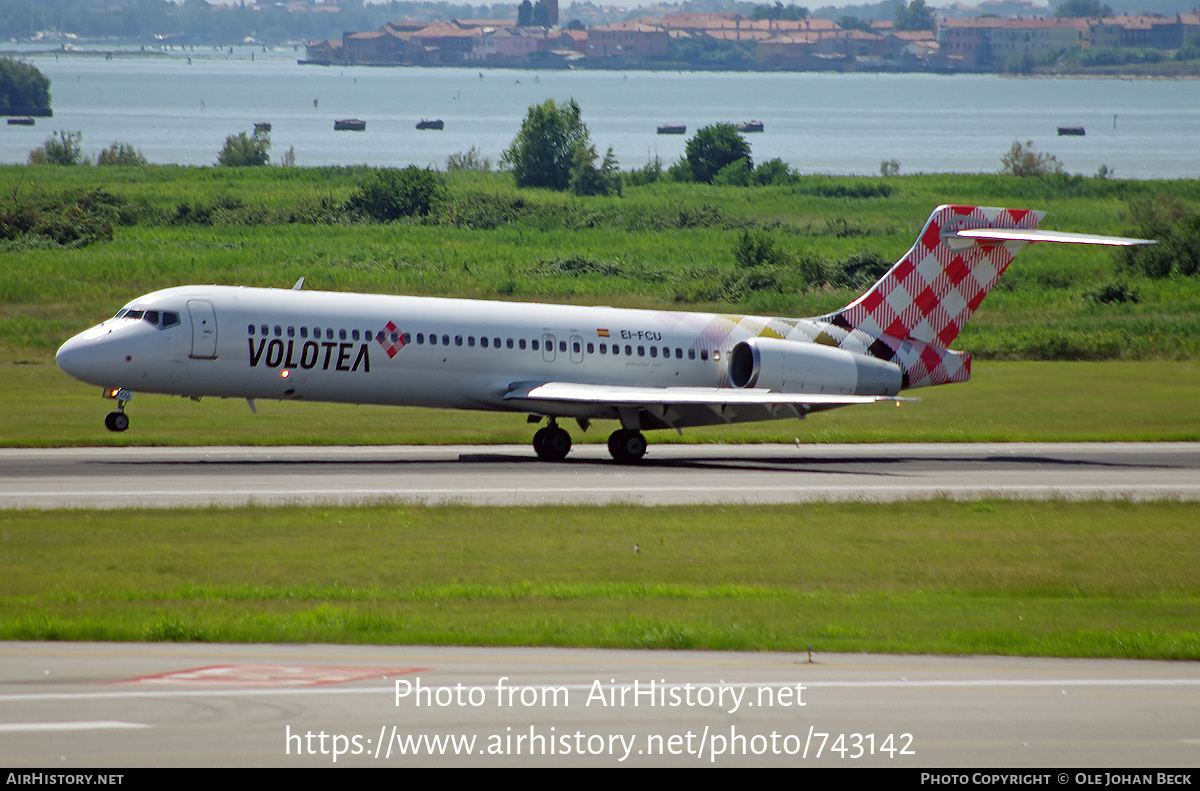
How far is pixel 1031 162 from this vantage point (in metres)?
123

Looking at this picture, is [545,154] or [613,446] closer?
[613,446]

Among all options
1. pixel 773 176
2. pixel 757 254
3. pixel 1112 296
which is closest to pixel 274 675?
pixel 1112 296

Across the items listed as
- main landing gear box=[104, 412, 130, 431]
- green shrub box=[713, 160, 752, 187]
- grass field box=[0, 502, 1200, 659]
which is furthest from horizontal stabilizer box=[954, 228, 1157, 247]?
green shrub box=[713, 160, 752, 187]

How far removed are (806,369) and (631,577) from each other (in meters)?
16.3

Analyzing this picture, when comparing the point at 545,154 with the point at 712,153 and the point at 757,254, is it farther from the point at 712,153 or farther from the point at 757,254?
the point at 757,254

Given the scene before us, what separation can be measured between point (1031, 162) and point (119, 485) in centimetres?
10875

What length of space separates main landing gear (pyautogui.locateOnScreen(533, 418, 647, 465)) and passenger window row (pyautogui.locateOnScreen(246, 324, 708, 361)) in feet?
7.04

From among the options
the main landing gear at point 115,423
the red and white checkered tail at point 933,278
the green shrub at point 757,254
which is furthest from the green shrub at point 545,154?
the main landing gear at point 115,423

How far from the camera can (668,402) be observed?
109ft

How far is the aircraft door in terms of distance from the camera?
31281 millimetres

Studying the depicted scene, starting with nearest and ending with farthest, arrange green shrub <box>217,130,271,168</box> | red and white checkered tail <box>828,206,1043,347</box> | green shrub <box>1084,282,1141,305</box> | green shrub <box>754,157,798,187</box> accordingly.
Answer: red and white checkered tail <box>828,206,1043,347</box>, green shrub <box>1084,282,1141,305</box>, green shrub <box>754,157,798,187</box>, green shrub <box>217,130,271,168</box>

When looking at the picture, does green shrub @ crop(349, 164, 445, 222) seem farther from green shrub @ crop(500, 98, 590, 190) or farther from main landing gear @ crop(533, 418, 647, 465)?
main landing gear @ crop(533, 418, 647, 465)

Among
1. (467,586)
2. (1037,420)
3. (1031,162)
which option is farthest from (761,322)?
(1031,162)
